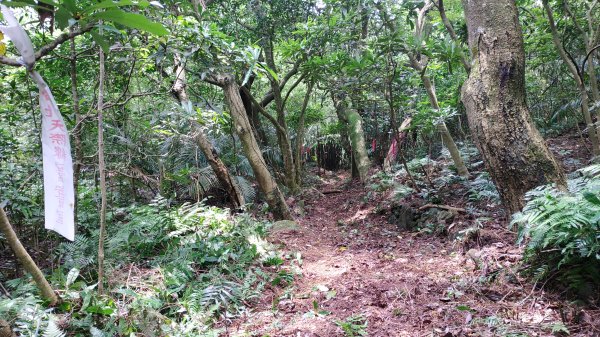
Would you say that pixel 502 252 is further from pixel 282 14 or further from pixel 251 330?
pixel 282 14

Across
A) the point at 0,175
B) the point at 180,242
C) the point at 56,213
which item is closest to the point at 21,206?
the point at 0,175

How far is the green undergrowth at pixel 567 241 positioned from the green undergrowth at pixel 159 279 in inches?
88.8

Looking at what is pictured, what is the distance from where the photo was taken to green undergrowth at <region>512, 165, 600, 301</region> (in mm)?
2270

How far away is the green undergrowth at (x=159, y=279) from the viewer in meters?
2.43

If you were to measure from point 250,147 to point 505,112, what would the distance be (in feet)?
13.5

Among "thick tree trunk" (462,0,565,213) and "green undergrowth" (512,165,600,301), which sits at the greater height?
"thick tree trunk" (462,0,565,213)


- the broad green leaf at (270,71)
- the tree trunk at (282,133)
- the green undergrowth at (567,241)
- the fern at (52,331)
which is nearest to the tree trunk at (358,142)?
the tree trunk at (282,133)

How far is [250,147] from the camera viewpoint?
250 inches

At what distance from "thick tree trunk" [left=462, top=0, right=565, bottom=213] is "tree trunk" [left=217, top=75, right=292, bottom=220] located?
3.80 m

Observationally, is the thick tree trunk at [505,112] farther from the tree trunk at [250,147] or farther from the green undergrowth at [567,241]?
the tree trunk at [250,147]

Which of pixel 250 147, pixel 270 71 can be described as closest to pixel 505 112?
pixel 270 71

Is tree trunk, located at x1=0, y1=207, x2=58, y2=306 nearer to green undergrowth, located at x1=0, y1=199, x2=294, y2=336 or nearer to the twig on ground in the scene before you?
green undergrowth, located at x1=0, y1=199, x2=294, y2=336

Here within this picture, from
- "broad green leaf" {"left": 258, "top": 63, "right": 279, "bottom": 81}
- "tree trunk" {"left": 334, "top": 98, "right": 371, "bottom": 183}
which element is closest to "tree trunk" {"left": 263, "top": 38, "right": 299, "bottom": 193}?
"tree trunk" {"left": 334, "top": 98, "right": 371, "bottom": 183}

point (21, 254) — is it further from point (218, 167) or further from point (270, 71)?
point (218, 167)
